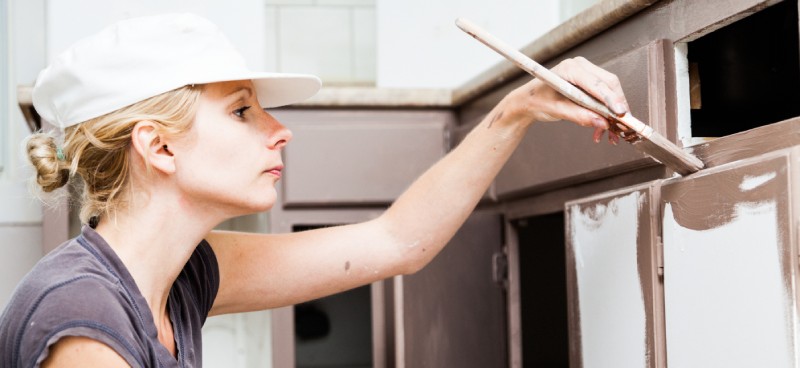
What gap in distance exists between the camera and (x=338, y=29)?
307 cm

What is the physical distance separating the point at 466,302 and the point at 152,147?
90cm

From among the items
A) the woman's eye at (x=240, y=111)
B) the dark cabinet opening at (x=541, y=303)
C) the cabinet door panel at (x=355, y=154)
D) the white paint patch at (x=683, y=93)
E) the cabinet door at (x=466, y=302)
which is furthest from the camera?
the dark cabinet opening at (x=541, y=303)

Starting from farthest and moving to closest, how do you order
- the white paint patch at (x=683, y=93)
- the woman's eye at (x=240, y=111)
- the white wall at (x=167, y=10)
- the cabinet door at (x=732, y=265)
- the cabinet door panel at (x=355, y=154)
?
the white wall at (x=167, y=10)
the cabinet door panel at (x=355, y=154)
the woman's eye at (x=240, y=111)
the white paint patch at (x=683, y=93)
the cabinet door at (x=732, y=265)

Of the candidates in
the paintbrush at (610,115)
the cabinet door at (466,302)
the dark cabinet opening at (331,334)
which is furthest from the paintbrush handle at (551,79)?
the dark cabinet opening at (331,334)

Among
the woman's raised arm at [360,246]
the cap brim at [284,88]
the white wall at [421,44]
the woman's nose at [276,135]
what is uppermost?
the white wall at [421,44]

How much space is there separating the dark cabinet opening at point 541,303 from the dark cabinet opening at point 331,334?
2.54 ft

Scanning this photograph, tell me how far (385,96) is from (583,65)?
1005mm

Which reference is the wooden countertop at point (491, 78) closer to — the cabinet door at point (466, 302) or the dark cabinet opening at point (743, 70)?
the dark cabinet opening at point (743, 70)

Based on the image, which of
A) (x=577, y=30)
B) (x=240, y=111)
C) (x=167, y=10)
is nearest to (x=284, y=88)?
(x=240, y=111)

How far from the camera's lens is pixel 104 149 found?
4.31 feet

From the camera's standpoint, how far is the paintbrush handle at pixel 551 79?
1.14 metres

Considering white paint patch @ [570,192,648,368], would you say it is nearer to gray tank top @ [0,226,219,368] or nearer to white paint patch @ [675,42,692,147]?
white paint patch @ [675,42,692,147]

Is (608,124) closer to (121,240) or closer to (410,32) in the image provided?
(121,240)

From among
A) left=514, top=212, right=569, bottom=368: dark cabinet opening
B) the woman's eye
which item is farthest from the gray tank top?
left=514, top=212, right=569, bottom=368: dark cabinet opening
